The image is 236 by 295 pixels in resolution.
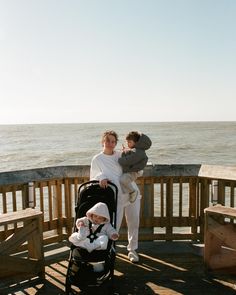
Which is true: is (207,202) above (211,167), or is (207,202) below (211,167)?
below

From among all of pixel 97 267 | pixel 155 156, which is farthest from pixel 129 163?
pixel 155 156

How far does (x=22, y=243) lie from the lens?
14.1 feet

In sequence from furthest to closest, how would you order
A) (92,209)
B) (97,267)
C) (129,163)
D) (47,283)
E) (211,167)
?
1. (211,167)
2. (129,163)
3. (47,283)
4. (92,209)
5. (97,267)

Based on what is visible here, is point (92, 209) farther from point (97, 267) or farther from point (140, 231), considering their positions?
point (140, 231)

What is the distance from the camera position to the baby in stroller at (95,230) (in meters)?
3.94

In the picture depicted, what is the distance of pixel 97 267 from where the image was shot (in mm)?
3852

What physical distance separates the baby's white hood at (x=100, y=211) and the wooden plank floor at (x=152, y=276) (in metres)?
0.88

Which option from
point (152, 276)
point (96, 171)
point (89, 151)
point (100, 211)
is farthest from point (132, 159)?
point (89, 151)

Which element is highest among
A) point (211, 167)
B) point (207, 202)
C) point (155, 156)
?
point (211, 167)

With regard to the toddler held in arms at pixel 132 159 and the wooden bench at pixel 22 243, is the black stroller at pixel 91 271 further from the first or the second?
the toddler held in arms at pixel 132 159

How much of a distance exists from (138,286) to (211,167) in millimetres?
2063

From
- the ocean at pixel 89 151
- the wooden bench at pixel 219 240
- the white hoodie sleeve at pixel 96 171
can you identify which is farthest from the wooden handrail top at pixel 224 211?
the ocean at pixel 89 151

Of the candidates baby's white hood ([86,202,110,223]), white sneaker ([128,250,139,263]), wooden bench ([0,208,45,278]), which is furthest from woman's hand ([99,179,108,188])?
white sneaker ([128,250,139,263])

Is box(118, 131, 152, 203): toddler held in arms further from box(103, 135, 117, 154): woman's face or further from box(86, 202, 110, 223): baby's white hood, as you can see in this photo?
box(86, 202, 110, 223): baby's white hood
